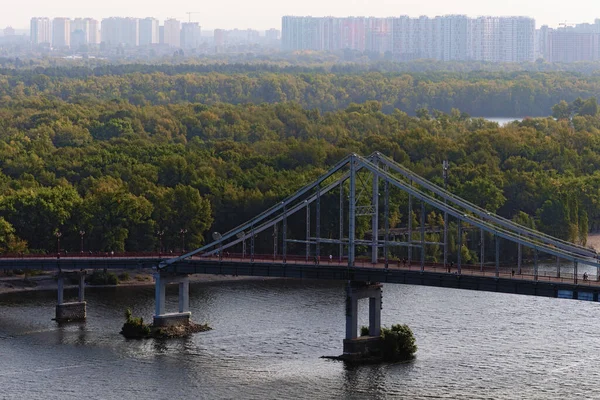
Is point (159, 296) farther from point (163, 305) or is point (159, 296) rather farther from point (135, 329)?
point (135, 329)

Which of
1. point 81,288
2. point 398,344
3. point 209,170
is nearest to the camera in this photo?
point 398,344

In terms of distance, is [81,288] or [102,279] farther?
[102,279]

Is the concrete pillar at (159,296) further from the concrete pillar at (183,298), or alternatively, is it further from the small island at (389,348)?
A: the small island at (389,348)

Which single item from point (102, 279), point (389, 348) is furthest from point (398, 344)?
point (102, 279)

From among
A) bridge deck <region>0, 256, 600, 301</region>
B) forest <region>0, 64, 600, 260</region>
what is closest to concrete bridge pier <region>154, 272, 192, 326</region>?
bridge deck <region>0, 256, 600, 301</region>

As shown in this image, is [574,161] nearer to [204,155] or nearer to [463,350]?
[204,155]

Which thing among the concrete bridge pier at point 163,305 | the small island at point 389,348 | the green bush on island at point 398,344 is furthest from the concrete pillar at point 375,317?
the concrete bridge pier at point 163,305
